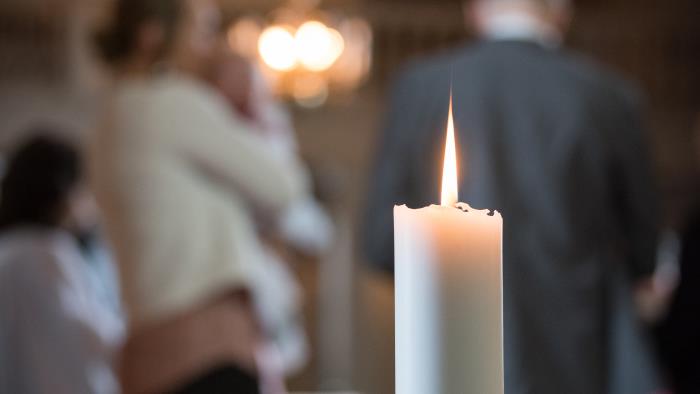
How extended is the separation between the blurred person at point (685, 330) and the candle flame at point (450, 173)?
4.27 meters

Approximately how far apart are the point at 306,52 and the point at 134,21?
4.30 metres

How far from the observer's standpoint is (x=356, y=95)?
43.3 feet

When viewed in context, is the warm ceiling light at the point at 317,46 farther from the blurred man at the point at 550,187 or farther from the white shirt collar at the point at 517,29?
the blurred man at the point at 550,187

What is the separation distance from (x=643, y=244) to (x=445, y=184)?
2074mm

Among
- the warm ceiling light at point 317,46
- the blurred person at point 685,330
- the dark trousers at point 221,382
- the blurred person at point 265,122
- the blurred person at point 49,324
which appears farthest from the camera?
the warm ceiling light at point 317,46

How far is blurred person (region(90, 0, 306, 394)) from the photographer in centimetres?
246

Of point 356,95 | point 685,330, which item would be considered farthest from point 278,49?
point 356,95

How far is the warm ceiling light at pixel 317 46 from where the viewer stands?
6.93 m

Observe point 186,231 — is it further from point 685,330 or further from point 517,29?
point 685,330

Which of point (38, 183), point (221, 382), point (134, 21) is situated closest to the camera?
point (221, 382)

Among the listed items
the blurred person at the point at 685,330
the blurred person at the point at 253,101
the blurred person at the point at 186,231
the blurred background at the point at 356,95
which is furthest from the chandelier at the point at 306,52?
the blurred background at the point at 356,95

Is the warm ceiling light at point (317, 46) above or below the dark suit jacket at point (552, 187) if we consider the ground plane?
above

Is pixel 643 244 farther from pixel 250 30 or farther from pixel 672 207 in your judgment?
pixel 672 207

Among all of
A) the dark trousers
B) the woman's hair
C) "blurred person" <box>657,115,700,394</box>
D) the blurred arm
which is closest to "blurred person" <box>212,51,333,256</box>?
the blurred arm
